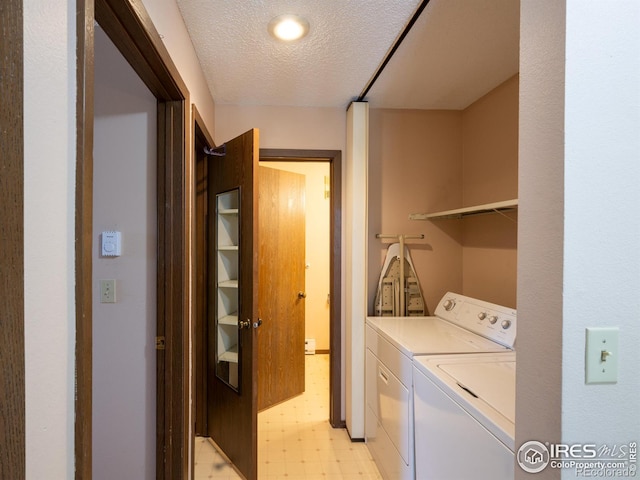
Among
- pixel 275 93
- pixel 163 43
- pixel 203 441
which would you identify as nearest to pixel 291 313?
pixel 203 441

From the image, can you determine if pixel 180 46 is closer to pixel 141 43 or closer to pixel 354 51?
pixel 141 43

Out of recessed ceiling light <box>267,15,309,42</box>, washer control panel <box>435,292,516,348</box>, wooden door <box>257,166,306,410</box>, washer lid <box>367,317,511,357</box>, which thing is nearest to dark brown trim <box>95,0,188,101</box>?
recessed ceiling light <box>267,15,309,42</box>

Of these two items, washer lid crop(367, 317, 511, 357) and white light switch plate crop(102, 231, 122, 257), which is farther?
washer lid crop(367, 317, 511, 357)

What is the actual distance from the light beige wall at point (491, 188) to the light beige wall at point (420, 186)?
3.6 inches

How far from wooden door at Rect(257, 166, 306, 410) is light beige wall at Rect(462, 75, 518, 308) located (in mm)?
1410

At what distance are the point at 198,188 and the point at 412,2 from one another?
1.67 meters

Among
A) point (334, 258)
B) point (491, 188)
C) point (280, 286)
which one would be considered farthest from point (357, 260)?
point (491, 188)

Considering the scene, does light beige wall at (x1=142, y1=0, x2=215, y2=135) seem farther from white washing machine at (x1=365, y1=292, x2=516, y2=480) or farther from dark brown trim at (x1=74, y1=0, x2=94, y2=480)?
white washing machine at (x1=365, y1=292, x2=516, y2=480)

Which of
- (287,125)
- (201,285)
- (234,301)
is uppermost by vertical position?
(287,125)

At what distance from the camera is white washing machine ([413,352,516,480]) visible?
1.01 meters

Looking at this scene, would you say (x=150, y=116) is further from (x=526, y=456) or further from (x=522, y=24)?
(x=526, y=456)

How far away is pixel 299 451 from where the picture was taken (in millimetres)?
2230

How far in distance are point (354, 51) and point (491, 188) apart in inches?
50.4

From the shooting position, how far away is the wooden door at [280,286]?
281 cm
